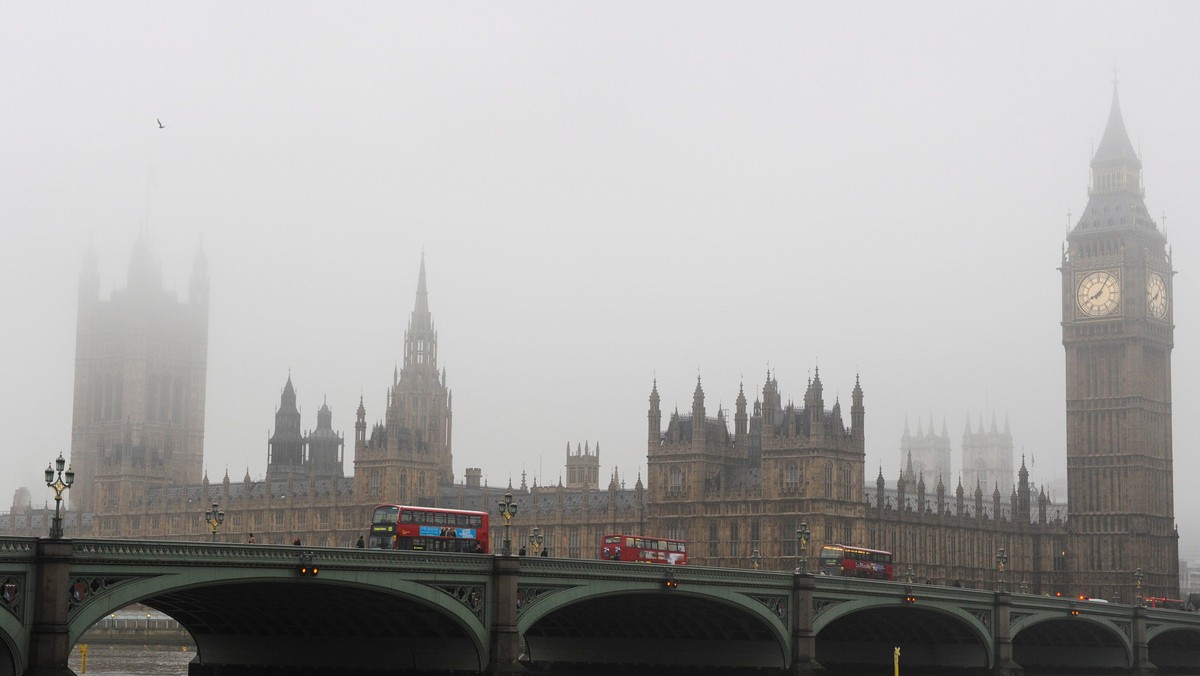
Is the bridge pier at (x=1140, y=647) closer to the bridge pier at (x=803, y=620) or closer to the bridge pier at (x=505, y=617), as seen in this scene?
the bridge pier at (x=803, y=620)

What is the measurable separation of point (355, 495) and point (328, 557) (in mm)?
116931

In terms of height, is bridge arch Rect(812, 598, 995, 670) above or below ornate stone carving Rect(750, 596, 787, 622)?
below

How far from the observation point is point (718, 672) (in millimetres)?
89875

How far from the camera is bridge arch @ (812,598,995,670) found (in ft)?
325

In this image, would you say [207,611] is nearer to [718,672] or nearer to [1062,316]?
[718,672]

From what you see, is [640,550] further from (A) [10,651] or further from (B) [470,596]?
(A) [10,651]

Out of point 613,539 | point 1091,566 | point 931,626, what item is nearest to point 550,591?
point 613,539

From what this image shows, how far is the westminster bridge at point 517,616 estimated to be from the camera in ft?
187

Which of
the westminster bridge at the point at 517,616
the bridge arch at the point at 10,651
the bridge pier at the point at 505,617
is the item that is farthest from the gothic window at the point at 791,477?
the bridge arch at the point at 10,651

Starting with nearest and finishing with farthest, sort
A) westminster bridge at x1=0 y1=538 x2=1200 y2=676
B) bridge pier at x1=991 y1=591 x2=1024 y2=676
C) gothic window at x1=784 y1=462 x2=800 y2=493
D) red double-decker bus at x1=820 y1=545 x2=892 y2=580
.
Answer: westminster bridge at x1=0 y1=538 x2=1200 y2=676 → bridge pier at x1=991 y1=591 x2=1024 y2=676 → red double-decker bus at x1=820 y1=545 x2=892 y2=580 → gothic window at x1=784 y1=462 x2=800 y2=493

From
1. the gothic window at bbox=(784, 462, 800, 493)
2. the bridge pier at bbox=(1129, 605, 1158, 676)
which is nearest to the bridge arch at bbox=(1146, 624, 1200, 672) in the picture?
the bridge pier at bbox=(1129, 605, 1158, 676)

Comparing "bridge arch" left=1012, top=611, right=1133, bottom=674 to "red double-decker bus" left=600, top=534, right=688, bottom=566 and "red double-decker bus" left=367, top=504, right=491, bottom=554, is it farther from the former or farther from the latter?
"red double-decker bus" left=367, top=504, right=491, bottom=554

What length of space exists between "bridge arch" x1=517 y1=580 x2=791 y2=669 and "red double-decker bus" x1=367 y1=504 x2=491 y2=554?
5.33 meters

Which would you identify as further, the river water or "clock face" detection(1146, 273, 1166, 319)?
"clock face" detection(1146, 273, 1166, 319)
